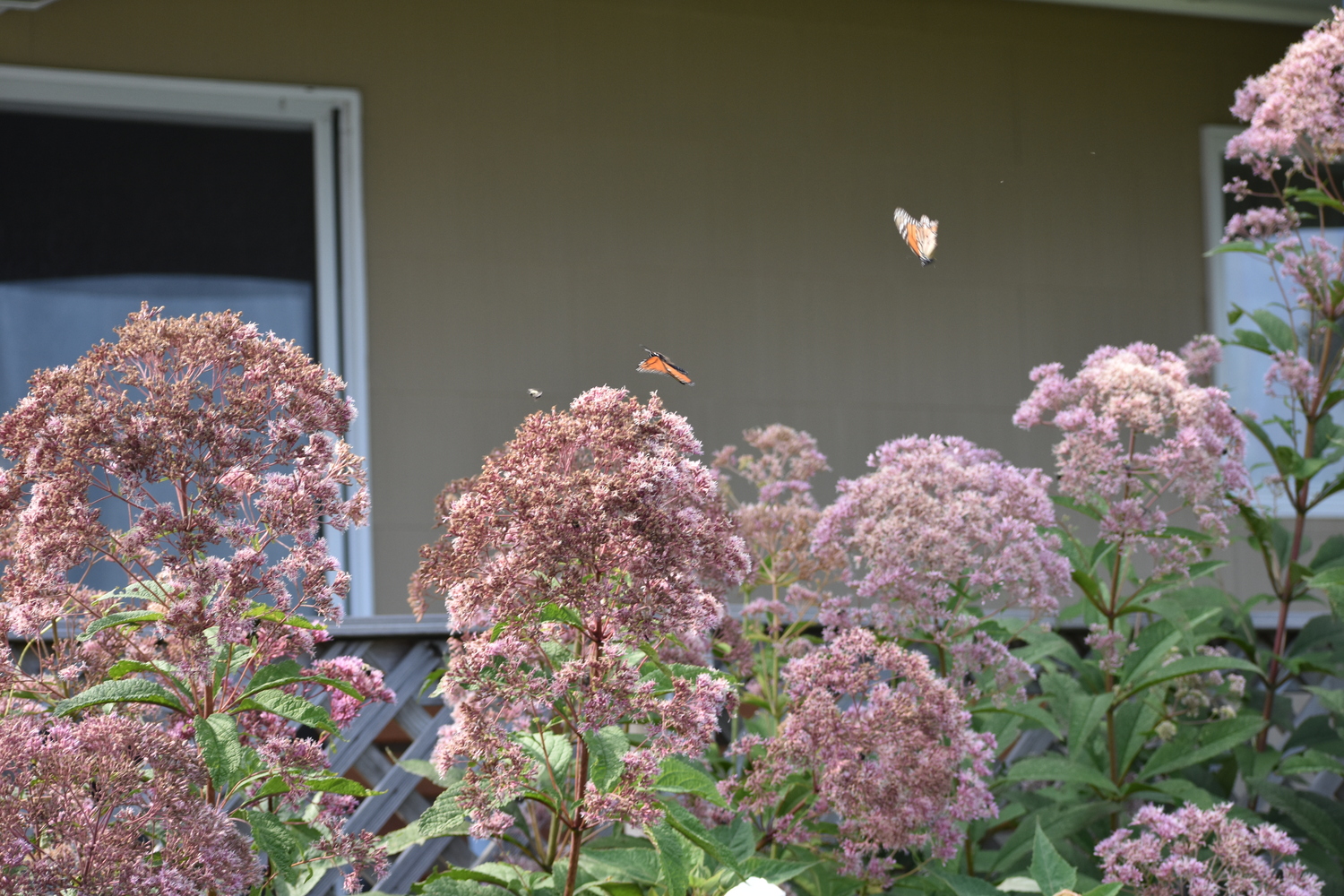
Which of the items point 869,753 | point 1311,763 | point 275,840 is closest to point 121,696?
point 275,840

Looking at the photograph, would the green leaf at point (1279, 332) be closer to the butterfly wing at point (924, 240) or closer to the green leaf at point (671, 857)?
the butterfly wing at point (924, 240)

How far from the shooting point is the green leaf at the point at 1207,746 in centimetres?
298

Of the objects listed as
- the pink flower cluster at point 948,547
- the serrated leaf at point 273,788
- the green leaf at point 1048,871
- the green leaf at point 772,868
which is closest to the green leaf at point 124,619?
the serrated leaf at point 273,788

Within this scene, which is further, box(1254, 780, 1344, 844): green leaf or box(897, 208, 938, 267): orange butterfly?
box(1254, 780, 1344, 844): green leaf

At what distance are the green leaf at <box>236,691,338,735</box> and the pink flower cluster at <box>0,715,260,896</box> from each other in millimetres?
146

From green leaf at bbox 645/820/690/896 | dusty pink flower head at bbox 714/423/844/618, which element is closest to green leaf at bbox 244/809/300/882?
green leaf at bbox 645/820/690/896

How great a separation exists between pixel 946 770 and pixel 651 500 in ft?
2.69

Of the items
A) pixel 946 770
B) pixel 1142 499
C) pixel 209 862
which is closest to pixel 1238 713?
pixel 1142 499

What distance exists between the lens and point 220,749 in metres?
1.73

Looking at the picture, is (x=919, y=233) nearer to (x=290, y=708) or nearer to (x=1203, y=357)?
(x=1203, y=357)

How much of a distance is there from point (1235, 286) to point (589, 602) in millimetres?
5035

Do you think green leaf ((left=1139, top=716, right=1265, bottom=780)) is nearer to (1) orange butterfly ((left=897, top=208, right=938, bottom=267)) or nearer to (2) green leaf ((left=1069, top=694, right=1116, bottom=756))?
(2) green leaf ((left=1069, top=694, right=1116, bottom=756))

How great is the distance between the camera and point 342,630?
3525 mm

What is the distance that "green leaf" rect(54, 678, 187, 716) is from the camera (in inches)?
68.5
